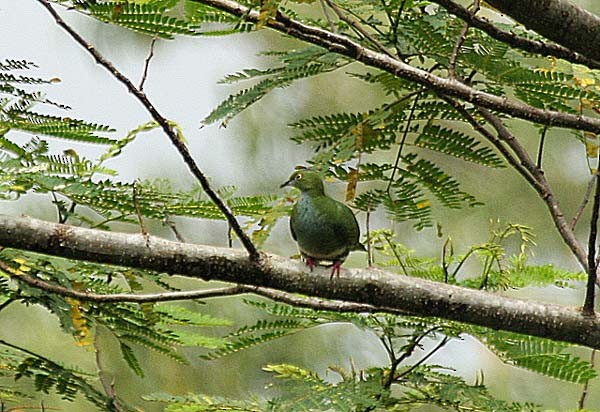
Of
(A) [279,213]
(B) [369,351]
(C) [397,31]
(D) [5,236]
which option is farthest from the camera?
(B) [369,351]

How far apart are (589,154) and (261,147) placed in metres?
3.31

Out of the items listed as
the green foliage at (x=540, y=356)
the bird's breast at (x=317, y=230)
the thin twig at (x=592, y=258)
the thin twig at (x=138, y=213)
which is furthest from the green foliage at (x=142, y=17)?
the green foliage at (x=540, y=356)

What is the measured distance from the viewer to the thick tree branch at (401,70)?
1453 millimetres

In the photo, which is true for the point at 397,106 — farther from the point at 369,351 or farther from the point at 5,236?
the point at 369,351

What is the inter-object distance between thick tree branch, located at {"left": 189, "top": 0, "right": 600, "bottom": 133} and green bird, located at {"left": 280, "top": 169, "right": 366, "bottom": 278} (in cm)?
54

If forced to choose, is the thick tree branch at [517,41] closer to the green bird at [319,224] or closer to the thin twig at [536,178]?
the thin twig at [536,178]

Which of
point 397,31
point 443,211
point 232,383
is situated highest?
point 397,31

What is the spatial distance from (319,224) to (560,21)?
1.03 meters

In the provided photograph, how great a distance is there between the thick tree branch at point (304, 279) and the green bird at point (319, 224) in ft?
1.14

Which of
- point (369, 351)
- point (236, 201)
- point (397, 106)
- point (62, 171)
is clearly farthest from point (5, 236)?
point (369, 351)

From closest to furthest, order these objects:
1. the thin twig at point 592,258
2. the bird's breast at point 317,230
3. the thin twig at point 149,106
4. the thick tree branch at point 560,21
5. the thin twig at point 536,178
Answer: the thick tree branch at point 560,21, the thin twig at point 149,106, the thin twig at point 592,258, the thin twig at point 536,178, the bird's breast at point 317,230

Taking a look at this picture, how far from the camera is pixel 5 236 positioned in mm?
1424

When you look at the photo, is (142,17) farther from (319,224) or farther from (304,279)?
(319,224)

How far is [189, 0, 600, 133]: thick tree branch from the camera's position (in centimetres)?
145
